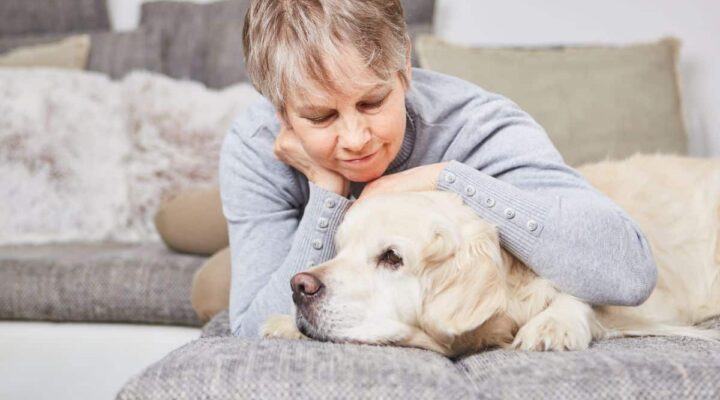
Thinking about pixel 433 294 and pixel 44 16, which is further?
pixel 44 16

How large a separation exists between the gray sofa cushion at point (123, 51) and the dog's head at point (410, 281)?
2129mm

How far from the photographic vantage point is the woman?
1.31m

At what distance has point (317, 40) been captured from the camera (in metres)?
1.32

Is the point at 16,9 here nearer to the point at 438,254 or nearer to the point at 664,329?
the point at 438,254

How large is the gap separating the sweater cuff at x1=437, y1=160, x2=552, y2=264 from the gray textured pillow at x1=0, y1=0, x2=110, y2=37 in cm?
272

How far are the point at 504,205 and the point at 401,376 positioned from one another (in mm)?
451

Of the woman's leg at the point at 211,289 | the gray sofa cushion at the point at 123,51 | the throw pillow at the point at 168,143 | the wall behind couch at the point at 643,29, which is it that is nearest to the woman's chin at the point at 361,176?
the woman's leg at the point at 211,289

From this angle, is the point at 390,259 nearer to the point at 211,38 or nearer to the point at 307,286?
the point at 307,286

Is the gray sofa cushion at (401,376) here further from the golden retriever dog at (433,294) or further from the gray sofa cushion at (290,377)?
the golden retriever dog at (433,294)

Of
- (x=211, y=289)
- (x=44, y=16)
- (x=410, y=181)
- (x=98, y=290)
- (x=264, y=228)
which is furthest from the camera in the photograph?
(x=44, y=16)

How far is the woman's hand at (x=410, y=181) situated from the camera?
4.62 ft

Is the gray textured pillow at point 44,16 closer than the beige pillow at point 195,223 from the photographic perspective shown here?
No

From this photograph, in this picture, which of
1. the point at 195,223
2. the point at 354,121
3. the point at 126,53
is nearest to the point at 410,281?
the point at 354,121

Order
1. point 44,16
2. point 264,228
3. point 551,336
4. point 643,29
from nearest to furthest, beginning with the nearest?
point 551,336, point 264,228, point 643,29, point 44,16
